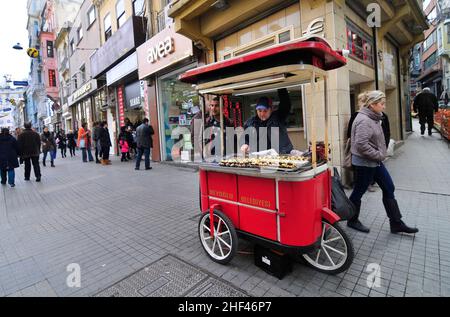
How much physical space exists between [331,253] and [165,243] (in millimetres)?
2168

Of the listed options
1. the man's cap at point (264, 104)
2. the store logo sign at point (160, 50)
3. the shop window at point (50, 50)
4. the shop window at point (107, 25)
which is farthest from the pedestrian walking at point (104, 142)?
the shop window at point (50, 50)

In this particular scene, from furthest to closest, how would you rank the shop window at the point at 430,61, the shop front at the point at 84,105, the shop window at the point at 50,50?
the shop window at the point at 50,50 < the shop window at the point at 430,61 < the shop front at the point at 84,105

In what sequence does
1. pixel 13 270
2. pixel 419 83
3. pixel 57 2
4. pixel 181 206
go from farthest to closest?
1. pixel 419 83
2. pixel 57 2
3. pixel 181 206
4. pixel 13 270

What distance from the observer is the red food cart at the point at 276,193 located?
8.53 feet

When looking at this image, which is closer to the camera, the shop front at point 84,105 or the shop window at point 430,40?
the shop front at point 84,105

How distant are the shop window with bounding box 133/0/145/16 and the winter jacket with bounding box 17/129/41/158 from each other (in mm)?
6665

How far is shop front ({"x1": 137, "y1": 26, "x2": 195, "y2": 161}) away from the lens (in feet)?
34.3

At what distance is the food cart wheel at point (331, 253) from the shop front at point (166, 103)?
26.0 feet

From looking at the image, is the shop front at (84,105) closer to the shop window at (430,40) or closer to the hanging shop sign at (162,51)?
the hanging shop sign at (162,51)

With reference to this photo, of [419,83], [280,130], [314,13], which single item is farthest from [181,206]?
[419,83]

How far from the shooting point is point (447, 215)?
4.10 m
